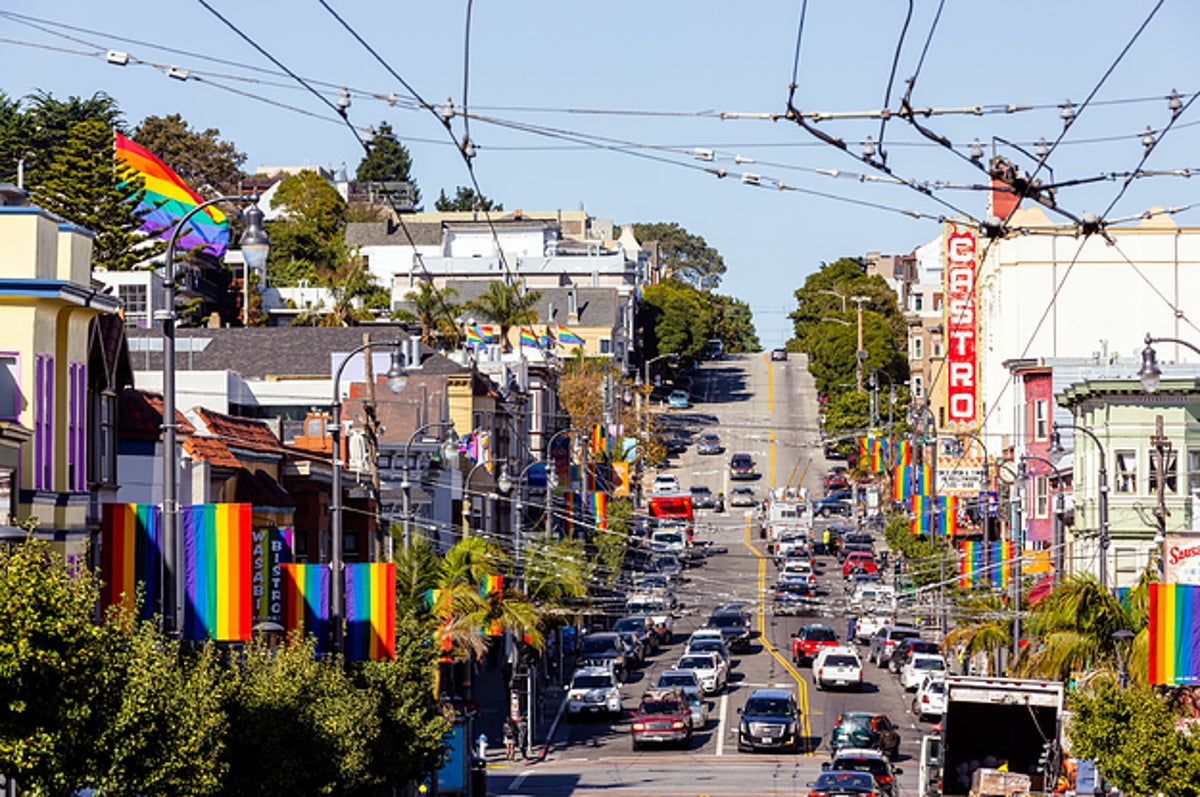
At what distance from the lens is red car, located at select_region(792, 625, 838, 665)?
68812 mm

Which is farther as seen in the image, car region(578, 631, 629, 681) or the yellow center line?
car region(578, 631, 629, 681)

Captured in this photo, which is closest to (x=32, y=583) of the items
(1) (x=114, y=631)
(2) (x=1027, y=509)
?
(1) (x=114, y=631)

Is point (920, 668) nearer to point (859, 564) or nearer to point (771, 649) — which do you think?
point (771, 649)

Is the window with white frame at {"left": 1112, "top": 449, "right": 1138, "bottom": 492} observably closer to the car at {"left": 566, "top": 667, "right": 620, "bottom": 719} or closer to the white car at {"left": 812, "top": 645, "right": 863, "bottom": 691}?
the white car at {"left": 812, "top": 645, "right": 863, "bottom": 691}

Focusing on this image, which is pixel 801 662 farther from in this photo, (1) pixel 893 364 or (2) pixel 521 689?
(1) pixel 893 364

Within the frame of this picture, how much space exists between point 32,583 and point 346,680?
14852 mm

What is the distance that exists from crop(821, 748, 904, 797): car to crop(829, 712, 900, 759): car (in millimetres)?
4364

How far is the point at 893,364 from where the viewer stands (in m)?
147

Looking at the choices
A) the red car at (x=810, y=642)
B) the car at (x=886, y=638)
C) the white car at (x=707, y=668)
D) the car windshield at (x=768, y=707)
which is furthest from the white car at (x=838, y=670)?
the car windshield at (x=768, y=707)

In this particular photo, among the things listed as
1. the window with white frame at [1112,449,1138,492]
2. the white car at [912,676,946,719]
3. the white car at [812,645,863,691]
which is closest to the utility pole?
the window with white frame at [1112,449,1138,492]

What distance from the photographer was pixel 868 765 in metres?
44.1

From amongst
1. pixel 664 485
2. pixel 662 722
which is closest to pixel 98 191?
pixel 664 485

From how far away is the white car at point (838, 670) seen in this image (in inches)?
2490

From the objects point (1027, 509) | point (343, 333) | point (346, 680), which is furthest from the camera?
point (343, 333)
